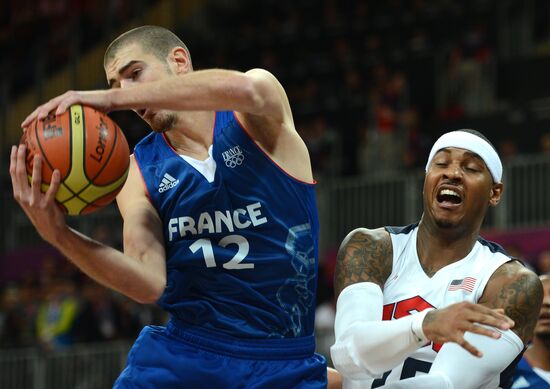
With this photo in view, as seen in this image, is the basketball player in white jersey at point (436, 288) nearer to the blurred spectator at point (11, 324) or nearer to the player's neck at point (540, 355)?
the player's neck at point (540, 355)

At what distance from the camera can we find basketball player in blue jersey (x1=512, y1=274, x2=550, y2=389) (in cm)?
709

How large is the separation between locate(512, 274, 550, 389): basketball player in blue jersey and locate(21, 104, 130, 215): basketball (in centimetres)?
324

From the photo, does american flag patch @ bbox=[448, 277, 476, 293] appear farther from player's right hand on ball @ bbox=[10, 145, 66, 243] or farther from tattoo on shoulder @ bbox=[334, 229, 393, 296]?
player's right hand on ball @ bbox=[10, 145, 66, 243]

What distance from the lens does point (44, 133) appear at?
457 centimetres

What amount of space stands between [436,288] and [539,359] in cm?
204

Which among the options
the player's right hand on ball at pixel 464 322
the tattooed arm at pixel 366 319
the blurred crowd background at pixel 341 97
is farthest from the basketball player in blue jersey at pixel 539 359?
the blurred crowd background at pixel 341 97

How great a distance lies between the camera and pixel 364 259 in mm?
5754

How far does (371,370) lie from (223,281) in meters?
0.80

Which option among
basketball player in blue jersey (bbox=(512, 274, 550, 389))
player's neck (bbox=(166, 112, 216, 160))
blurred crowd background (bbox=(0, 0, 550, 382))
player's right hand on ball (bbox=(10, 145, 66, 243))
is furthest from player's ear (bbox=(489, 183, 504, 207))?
blurred crowd background (bbox=(0, 0, 550, 382))

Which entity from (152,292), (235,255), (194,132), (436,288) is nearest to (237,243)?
(235,255)

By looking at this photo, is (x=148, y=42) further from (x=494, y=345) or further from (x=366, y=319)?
(x=494, y=345)

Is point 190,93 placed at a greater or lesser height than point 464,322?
greater

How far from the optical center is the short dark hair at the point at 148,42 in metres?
5.48

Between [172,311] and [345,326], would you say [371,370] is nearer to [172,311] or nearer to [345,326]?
[345,326]
